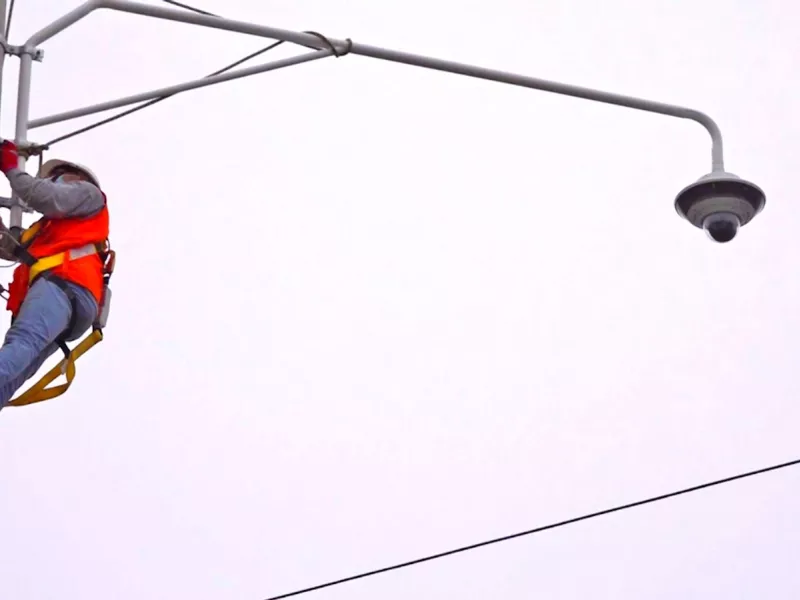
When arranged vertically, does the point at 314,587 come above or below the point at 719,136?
below

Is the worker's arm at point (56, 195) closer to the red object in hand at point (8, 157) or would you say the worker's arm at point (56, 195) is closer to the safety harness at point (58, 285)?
the red object in hand at point (8, 157)

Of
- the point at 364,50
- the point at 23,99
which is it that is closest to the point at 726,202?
the point at 364,50

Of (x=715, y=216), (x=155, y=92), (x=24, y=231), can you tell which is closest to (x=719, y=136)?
(x=715, y=216)

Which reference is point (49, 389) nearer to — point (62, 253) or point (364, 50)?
point (62, 253)

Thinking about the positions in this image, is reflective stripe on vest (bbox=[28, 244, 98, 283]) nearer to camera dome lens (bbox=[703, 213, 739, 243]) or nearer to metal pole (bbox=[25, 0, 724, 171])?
metal pole (bbox=[25, 0, 724, 171])

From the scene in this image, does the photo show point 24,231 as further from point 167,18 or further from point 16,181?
point 167,18

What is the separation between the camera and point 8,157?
8180mm

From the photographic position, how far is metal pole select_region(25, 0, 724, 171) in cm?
835

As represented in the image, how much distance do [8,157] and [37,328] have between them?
86 cm

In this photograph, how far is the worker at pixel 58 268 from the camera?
27.9 feet

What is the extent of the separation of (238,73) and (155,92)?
0.41 meters

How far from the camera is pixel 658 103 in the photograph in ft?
30.3

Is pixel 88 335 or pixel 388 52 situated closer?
pixel 388 52

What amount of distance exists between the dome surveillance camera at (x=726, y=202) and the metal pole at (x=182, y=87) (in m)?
2.28
